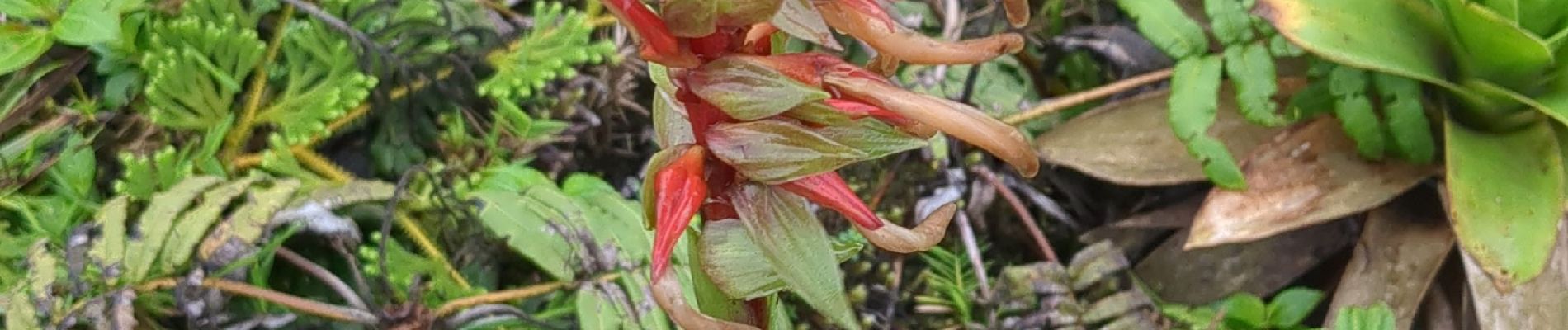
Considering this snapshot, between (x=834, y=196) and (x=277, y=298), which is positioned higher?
(x=834, y=196)

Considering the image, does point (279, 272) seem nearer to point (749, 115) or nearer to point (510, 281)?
point (510, 281)

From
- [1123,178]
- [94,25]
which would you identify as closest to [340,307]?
[94,25]

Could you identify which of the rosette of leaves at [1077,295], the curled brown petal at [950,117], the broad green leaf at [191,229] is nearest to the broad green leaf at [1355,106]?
the rosette of leaves at [1077,295]

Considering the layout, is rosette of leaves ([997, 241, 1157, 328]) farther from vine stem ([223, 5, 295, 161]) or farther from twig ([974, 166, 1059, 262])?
vine stem ([223, 5, 295, 161])

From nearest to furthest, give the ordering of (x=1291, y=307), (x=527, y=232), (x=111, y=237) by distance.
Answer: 1. (x=111, y=237)
2. (x=527, y=232)
3. (x=1291, y=307)

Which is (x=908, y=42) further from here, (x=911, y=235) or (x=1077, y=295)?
(x=1077, y=295)

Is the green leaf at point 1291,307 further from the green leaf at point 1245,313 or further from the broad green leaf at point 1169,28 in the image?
the broad green leaf at point 1169,28

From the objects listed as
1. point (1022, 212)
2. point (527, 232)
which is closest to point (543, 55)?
point (527, 232)
